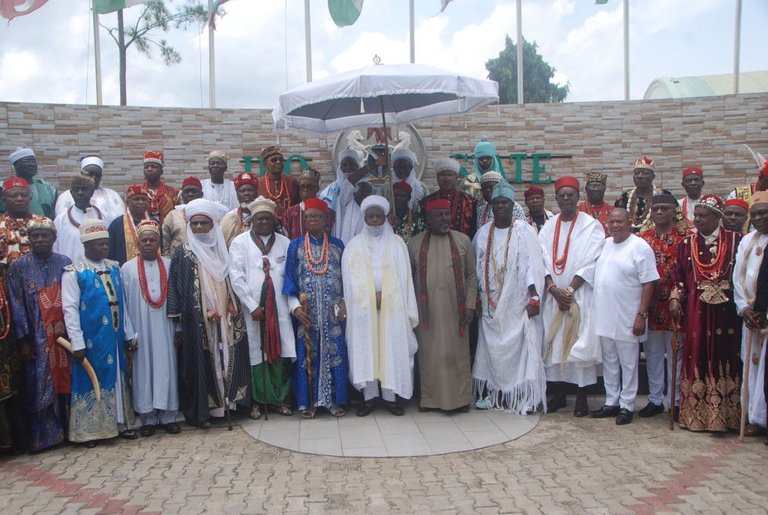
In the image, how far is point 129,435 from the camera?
5.15m

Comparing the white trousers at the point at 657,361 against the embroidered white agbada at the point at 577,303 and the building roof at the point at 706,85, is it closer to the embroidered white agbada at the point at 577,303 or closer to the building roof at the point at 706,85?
the embroidered white agbada at the point at 577,303

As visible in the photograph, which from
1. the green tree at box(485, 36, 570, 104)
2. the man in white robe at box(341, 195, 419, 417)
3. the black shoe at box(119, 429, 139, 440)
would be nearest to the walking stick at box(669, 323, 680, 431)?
the man in white robe at box(341, 195, 419, 417)

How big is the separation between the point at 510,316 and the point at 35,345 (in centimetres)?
379

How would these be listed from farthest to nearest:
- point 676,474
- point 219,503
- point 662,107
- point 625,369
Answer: point 662,107 → point 625,369 → point 676,474 → point 219,503

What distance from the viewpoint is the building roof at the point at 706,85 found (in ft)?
60.8

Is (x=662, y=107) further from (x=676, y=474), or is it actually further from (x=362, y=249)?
(x=676, y=474)

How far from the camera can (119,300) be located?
16.7ft

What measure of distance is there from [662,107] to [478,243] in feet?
14.4

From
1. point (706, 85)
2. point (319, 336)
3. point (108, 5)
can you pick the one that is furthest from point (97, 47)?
point (706, 85)

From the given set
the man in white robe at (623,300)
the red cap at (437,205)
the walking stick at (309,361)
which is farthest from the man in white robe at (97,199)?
the man in white robe at (623,300)

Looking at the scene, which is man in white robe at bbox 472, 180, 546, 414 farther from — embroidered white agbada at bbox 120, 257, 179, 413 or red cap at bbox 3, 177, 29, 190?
red cap at bbox 3, 177, 29, 190

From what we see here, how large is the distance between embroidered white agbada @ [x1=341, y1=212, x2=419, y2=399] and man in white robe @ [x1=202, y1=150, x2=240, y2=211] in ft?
6.04

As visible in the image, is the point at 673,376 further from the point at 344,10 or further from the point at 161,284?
the point at 344,10

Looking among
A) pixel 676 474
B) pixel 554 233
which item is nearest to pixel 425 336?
pixel 554 233
